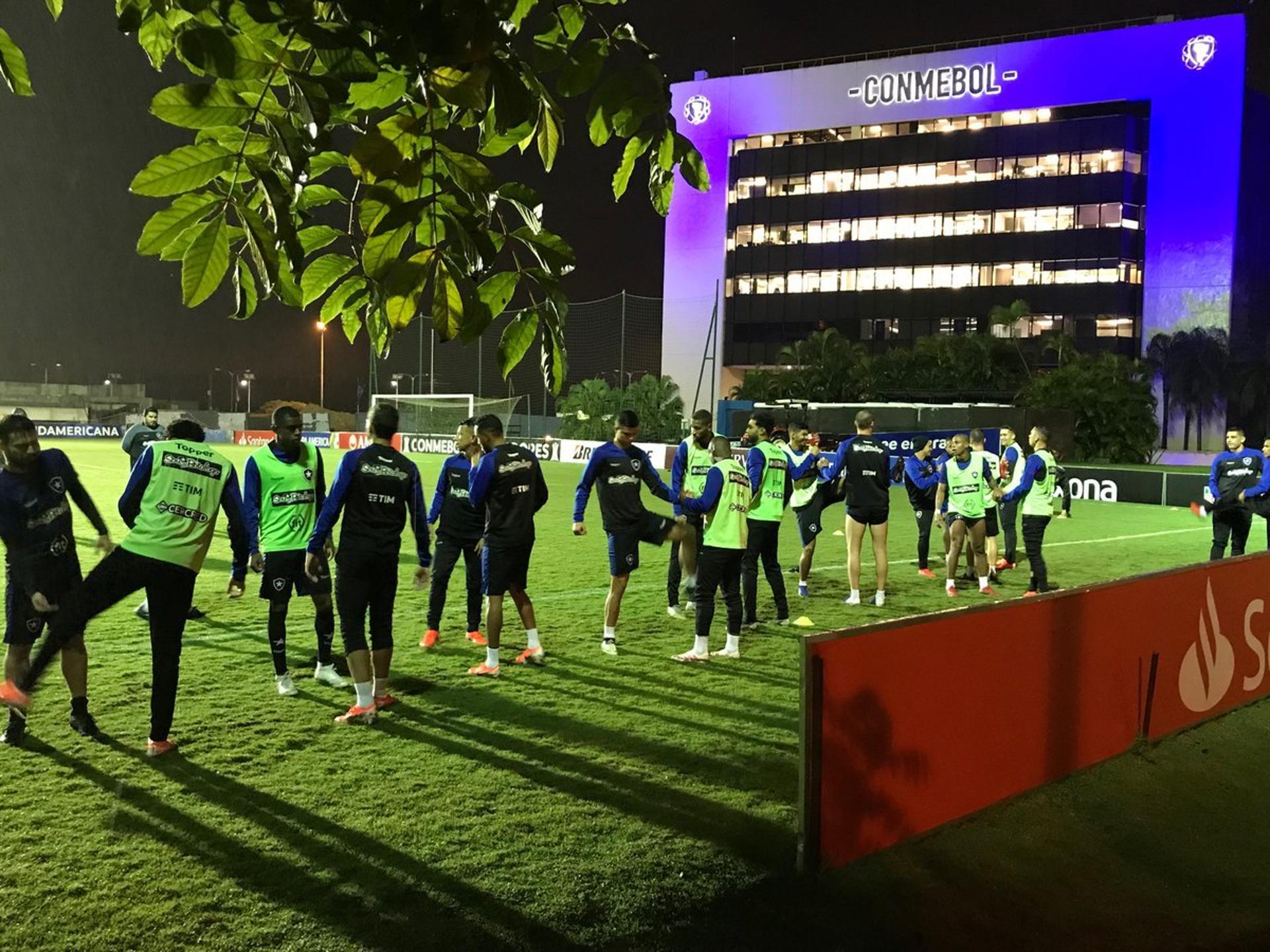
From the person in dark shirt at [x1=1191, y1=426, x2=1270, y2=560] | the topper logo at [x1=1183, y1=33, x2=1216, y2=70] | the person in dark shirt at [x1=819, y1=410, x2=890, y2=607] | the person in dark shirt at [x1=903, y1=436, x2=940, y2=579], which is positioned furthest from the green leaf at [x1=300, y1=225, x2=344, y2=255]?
the topper logo at [x1=1183, y1=33, x2=1216, y2=70]

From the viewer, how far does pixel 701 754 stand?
5824 mm

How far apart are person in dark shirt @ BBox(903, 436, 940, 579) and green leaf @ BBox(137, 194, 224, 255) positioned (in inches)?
482

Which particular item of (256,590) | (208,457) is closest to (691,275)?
(256,590)

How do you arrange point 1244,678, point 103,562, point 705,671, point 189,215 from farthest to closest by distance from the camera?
point 705,671 < point 1244,678 < point 103,562 < point 189,215

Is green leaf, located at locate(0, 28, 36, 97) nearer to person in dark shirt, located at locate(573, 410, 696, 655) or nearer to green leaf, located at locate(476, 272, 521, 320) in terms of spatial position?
green leaf, located at locate(476, 272, 521, 320)

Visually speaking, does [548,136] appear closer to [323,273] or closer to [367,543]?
[323,273]

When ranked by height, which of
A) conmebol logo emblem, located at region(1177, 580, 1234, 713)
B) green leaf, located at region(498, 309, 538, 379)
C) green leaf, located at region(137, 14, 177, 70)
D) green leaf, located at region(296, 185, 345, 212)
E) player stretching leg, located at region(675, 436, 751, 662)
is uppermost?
green leaf, located at region(137, 14, 177, 70)

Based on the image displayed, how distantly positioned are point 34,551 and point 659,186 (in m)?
5.02

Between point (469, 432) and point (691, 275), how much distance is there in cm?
6992

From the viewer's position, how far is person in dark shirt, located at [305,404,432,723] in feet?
20.4

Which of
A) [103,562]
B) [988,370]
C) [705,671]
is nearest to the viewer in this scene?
[103,562]

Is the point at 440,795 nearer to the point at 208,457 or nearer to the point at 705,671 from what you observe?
the point at 208,457

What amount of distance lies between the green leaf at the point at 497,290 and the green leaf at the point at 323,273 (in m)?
0.34

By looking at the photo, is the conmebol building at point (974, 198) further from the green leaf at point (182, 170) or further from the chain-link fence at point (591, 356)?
the green leaf at point (182, 170)
